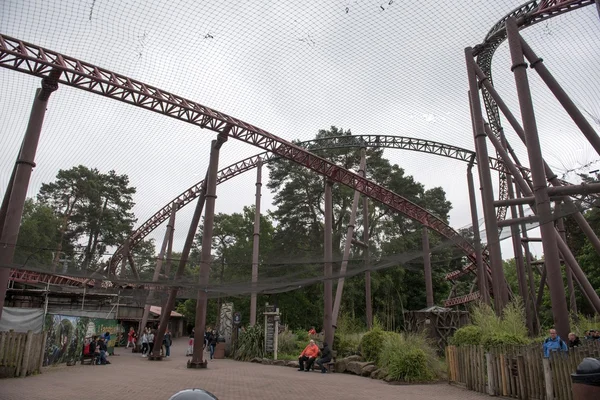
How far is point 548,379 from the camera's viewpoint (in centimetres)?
713

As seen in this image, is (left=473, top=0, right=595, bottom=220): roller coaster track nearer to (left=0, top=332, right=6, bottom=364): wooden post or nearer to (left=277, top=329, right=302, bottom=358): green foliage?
(left=277, top=329, right=302, bottom=358): green foliage

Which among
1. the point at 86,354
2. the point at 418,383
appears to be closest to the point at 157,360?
the point at 86,354

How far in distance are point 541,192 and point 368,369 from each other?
7560 millimetres

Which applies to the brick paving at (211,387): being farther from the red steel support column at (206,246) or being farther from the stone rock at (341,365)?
the stone rock at (341,365)

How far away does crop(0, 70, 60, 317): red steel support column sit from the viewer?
32.1 feet

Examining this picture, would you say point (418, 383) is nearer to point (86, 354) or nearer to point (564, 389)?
point (564, 389)

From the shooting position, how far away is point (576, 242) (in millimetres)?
30375

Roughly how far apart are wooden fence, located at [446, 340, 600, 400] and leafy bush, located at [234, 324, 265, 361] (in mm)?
10893

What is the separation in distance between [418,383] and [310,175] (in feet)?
94.5

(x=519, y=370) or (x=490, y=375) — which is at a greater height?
(x=519, y=370)

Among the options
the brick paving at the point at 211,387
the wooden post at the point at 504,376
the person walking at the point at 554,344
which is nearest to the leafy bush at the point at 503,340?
the wooden post at the point at 504,376

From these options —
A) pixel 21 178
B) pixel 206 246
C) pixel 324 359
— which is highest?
pixel 21 178

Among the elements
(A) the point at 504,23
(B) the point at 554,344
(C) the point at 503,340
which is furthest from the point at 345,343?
(A) the point at 504,23

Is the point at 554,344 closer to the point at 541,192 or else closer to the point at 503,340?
the point at 503,340
